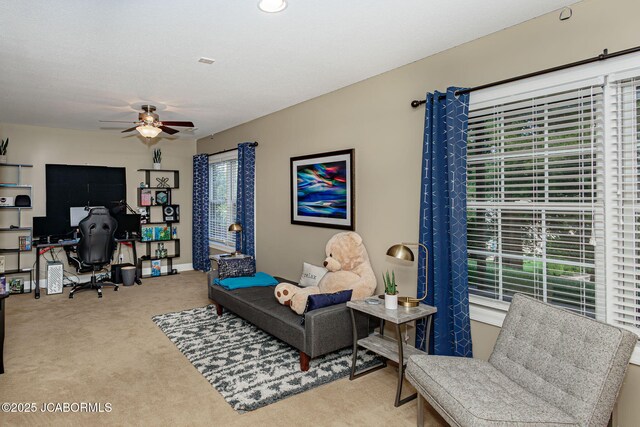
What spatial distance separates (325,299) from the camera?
3150 millimetres

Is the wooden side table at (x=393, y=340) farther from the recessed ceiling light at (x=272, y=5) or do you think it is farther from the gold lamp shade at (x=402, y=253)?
the recessed ceiling light at (x=272, y=5)

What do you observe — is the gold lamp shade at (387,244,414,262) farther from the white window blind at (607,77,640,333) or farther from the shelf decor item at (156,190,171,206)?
the shelf decor item at (156,190,171,206)

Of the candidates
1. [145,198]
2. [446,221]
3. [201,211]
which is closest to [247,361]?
[446,221]

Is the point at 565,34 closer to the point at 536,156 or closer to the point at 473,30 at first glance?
the point at 473,30

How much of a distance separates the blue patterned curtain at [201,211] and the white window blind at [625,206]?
19.2 feet

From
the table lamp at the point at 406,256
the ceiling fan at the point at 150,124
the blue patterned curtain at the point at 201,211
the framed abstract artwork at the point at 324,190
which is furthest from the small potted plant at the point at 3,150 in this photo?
the table lamp at the point at 406,256

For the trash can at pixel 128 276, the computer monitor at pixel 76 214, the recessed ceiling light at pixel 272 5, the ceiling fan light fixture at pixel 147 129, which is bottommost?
the trash can at pixel 128 276

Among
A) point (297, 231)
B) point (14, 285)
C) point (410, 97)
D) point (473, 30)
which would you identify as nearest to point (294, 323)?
point (297, 231)

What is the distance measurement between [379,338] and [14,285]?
5.65m

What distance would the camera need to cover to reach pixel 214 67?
332cm

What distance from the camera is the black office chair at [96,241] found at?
217 inches

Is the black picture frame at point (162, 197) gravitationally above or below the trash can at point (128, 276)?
above

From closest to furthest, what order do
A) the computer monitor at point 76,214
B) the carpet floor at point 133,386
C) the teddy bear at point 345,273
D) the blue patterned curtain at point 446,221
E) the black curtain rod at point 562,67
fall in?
the black curtain rod at point 562,67 < the carpet floor at point 133,386 < the blue patterned curtain at point 446,221 < the teddy bear at point 345,273 < the computer monitor at point 76,214

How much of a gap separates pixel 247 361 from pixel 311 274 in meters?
1.15
